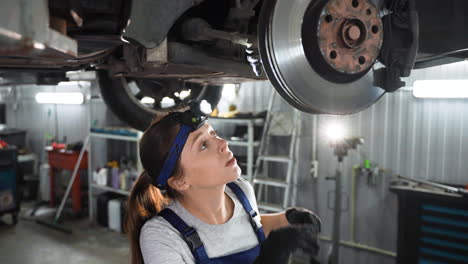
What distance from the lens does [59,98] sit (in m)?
4.96

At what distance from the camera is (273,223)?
3.86 feet

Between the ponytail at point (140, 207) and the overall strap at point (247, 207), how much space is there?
21 cm

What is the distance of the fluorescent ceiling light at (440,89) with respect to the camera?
7.91 ft

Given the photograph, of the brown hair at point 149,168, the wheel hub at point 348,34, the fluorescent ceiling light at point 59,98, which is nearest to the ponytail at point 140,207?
the brown hair at point 149,168

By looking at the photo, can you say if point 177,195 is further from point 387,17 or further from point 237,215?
point 387,17

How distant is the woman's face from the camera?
934 mm

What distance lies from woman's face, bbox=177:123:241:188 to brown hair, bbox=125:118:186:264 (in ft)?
0.11

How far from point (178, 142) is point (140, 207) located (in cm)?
22

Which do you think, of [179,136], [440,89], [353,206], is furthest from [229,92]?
[179,136]

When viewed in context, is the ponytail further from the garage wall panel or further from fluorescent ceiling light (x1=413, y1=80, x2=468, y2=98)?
fluorescent ceiling light (x1=413, y1=80, x2=468, y2=98)

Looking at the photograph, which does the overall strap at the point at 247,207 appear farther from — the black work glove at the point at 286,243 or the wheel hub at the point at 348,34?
the wheel hub at the point at 348,34

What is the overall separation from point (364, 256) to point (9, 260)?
9.57 ft

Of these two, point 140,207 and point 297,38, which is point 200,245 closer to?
point 140,207

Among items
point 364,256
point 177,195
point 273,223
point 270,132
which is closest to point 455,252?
point 364,256
